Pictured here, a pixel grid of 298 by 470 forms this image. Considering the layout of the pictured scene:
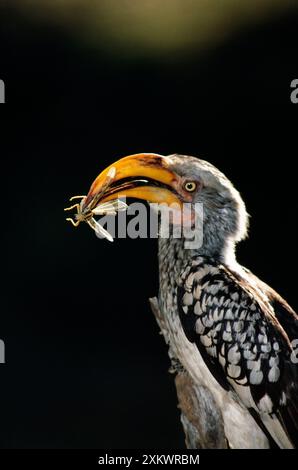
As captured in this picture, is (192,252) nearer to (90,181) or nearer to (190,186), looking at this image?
(190,186)

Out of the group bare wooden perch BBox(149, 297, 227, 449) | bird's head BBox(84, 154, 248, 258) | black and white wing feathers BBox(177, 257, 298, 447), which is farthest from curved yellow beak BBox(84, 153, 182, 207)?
bare wooden perch BBox(149, 297, 227, 449)

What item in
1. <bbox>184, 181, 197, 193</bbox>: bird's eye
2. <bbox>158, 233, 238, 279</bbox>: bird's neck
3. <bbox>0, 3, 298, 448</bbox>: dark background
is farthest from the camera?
<bbox>0, 3, 298, 448</bbox>: dark background

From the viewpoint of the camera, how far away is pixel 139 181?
13.6ft

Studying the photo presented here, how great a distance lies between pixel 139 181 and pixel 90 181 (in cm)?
297

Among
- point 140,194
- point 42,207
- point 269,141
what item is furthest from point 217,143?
point 140,194

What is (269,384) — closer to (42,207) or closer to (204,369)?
(204,369)

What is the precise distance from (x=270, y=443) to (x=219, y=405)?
0.25 metres

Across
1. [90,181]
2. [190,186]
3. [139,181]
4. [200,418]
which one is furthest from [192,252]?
[90,181]

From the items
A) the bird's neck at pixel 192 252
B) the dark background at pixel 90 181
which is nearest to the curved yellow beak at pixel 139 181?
the bird's neck at pixel 192 252

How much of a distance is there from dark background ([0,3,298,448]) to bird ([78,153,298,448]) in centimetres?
268

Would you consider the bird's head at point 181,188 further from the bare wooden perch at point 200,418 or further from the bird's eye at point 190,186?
the bare wooden perch at point 200,418

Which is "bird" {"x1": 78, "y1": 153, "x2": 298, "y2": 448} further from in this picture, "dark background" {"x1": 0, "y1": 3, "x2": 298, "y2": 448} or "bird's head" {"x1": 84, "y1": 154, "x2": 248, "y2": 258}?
"dark background" {"x1": 0, "y1": 3, "x2": 298, "y2": 448}

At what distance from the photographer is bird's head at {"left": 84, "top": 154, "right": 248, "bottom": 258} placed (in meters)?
4.07

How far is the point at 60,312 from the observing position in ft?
24.8
